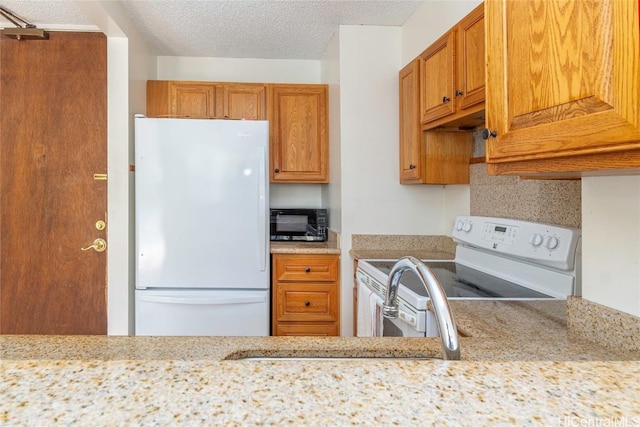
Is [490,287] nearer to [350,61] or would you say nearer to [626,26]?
[626,26]

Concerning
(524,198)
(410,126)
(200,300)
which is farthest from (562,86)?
(200,300)

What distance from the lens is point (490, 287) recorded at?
1663 mm

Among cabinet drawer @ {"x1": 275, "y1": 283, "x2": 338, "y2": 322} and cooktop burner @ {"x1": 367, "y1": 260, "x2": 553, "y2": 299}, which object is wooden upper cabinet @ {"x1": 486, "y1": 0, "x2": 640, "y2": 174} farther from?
cabinet drawer @ {"x1": 275, "y1": 283, "x2": 338, "y2": 322}

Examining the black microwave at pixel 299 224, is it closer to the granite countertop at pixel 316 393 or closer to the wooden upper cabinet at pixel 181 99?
the wooden upper cabinet at pixel 181 99

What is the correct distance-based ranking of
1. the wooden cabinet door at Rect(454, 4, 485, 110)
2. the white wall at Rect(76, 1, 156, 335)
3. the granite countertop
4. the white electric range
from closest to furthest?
the granite countertop, the white electric range, the wooden cabinet door at Rect(454, 4, 485, 110), the white wall at Rect(76, 1, 156, 335)

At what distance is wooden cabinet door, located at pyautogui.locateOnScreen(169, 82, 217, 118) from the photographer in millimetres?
3104

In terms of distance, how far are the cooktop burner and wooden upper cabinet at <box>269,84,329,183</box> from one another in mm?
1259

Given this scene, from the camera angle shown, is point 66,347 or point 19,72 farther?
point 19,72

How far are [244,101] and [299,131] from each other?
500mm

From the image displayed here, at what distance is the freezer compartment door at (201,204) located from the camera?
2.48 m

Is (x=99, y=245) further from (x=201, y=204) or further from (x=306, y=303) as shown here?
(x=306, y=303)

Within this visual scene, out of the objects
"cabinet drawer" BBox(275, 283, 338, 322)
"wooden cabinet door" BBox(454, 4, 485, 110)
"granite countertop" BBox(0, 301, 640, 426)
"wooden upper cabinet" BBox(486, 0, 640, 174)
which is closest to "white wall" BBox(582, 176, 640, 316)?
"wooden upper cabinet" BBox(486, 0, 640, 174)

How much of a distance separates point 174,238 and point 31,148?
1.15 m

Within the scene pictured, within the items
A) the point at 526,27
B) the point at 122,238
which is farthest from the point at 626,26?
the point at 122,238
